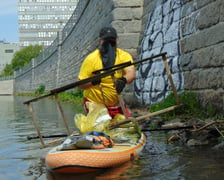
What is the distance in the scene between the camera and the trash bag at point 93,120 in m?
5.89

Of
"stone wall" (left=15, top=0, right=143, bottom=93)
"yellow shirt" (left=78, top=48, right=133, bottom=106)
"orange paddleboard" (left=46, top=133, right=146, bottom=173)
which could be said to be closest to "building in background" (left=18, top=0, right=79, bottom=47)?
"stone wall" (left=15, top=0, right=143, bottom=93)

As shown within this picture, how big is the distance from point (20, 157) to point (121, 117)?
63.9 inches

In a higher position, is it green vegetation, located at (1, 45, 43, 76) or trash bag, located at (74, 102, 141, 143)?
green vegetation, located at (1, 45, 43, 76)

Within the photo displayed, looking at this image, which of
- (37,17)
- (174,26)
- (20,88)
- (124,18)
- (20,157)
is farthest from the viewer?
(37,17)

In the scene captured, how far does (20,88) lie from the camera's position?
7244 centimetres

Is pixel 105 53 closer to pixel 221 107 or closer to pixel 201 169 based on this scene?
pixel 201 169

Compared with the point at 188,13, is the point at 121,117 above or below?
below

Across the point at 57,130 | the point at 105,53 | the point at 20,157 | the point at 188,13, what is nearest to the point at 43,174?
the point at 20,157

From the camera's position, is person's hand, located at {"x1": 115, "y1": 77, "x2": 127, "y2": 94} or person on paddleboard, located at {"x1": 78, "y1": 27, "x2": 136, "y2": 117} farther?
person on paddleboard, located at {"x1": 78, "y1": 27, "x2": 136, "y2": 117}

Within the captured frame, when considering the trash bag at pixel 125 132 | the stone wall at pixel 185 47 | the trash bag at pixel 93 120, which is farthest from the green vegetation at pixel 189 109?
the trash bag at pixel 93 120

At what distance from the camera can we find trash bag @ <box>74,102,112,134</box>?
19.3 feet

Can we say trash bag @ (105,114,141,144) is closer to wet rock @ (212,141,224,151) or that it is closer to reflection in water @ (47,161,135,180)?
reflection in water @ (47,161,135,180)

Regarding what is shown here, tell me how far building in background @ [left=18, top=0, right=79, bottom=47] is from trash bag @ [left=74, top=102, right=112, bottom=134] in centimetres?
11918

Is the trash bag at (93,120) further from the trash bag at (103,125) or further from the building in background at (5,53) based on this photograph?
the building in background at (5,53)
